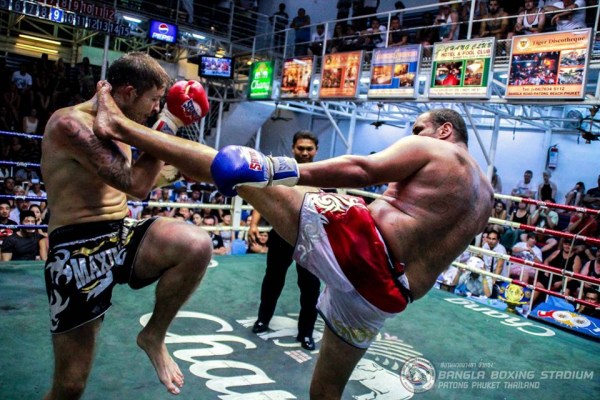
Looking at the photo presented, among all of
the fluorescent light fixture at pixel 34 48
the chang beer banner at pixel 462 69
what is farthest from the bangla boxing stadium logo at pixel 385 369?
the fluorescent light fixture at pixel 34 48

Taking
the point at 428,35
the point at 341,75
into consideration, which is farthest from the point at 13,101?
the point at 428,35

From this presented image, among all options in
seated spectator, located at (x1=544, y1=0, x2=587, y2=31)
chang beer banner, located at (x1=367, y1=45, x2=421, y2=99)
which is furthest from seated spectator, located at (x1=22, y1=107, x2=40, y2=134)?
seated spectator, located at (x1=544, y1=0, x2=587, y2=31)

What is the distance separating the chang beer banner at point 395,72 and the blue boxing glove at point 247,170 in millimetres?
7310

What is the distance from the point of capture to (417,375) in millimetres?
3043

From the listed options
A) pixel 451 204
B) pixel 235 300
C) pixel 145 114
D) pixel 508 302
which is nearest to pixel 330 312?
pixel 451 204

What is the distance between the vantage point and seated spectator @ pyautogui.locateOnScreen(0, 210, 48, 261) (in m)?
4.66

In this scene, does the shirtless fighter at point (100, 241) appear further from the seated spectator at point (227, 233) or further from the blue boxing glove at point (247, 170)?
the seated spectator at point (227, 233)

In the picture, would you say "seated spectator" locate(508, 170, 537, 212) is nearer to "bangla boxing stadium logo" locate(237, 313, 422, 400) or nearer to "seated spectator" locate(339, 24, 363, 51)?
"seated spectator" locate(339, 24, 363, 51)

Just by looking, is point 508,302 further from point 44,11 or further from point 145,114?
point 44,11

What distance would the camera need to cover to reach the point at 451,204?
1.79m

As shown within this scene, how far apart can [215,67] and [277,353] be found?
10707mm

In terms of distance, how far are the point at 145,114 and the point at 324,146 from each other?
14035 millimetres

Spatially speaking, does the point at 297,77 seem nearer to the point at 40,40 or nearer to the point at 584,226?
the point at 584,226

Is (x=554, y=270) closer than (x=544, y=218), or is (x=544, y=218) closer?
(x=554, y=270)
